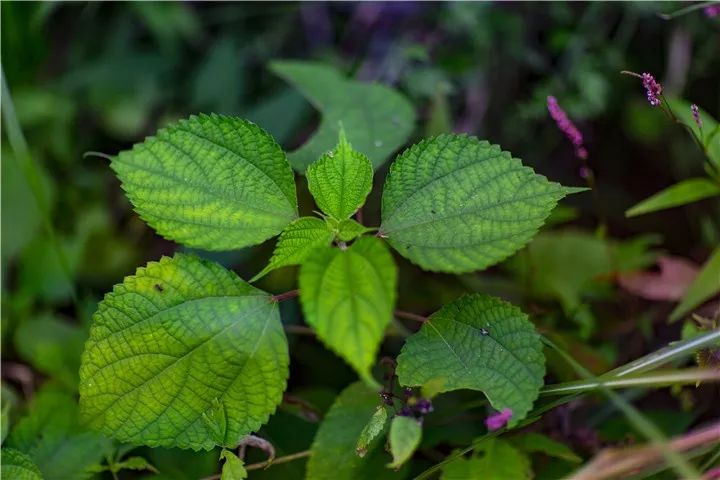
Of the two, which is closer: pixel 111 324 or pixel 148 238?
pixel 111 324

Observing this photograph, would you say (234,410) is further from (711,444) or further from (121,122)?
(121,122)

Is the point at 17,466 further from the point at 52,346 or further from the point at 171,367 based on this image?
the point at 52,346

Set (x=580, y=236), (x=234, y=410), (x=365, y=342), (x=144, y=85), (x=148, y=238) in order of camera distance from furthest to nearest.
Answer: (x=144, y=85)
(x=148, y=238)
(x=580, y=236)
(x=234, y=410)
(x=365, y=342)

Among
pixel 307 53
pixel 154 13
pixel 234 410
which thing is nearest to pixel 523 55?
pixel 307 53

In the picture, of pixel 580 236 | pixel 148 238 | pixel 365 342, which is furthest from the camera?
pixel 148 238

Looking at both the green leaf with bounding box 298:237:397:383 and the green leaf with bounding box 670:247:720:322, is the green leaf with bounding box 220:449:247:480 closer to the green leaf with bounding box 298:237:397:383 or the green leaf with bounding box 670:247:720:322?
the green leaf with bounding box 298:237:397:383

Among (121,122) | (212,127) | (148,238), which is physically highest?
(212,127)
